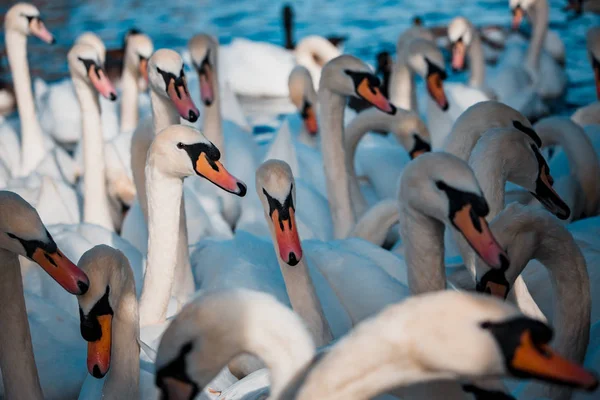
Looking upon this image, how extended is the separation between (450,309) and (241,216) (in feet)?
14.6

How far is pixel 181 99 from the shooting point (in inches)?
202

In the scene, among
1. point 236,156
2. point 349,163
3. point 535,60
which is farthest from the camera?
point 535,60

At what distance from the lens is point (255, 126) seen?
429 inches

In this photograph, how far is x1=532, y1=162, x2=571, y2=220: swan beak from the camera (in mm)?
4023

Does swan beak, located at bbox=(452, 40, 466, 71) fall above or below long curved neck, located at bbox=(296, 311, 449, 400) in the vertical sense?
below

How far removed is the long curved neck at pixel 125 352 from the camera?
3.81 meters

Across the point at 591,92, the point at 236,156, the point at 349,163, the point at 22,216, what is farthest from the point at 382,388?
the point at 591,92

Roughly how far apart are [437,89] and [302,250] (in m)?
3.01

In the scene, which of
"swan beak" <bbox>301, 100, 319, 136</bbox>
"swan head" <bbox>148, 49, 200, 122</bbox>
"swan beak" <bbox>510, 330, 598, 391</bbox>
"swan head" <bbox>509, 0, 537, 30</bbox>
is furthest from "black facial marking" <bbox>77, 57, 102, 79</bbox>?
"swan head" <bbox>509, 0, 537, 30</bbox>

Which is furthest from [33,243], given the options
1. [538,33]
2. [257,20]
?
[257,20]

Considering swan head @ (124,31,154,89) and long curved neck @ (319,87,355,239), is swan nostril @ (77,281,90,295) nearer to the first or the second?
long curved neck @ (319,87,355,239)

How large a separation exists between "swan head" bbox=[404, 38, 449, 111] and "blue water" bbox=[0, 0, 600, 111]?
5.98 meters

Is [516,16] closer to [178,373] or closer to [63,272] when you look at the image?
[63,272]

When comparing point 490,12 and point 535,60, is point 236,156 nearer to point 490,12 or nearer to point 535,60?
point 535,60
